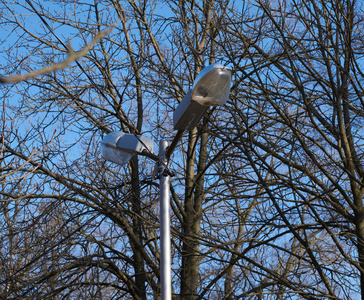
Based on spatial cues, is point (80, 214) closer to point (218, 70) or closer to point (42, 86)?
point (42, 86)

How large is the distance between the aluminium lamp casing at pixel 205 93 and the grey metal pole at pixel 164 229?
0.53m

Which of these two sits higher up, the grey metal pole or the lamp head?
the lamp head

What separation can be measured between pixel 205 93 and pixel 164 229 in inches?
43.5

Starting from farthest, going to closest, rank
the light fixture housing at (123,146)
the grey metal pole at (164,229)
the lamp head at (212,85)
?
the light fixture housing at (123,146) → the grey metal pole at (164,229) → the lamp head at (212,85)

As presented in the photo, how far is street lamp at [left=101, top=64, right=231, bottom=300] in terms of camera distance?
3498 mm

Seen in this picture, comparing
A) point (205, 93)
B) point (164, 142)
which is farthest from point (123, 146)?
point (205, 93)

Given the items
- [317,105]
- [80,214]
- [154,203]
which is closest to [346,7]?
[317,105]

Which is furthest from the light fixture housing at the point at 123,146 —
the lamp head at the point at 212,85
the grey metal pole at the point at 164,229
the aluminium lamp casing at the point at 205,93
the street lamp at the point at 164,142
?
the lamp head at the point at 212,85

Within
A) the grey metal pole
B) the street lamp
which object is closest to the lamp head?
the street lamp

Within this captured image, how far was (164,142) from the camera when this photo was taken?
4.35 metres

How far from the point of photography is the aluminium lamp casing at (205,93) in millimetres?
3451

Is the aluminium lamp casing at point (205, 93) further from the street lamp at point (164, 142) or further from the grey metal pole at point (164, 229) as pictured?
the grey metal pole at point (164, 229)

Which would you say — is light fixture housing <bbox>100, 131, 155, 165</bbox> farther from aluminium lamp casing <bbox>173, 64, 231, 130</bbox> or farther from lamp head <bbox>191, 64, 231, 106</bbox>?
lamp head <bbox>191, 64, 231, 106</bbox>

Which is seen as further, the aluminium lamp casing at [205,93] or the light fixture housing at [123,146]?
the light fixture housing at [123,146]
